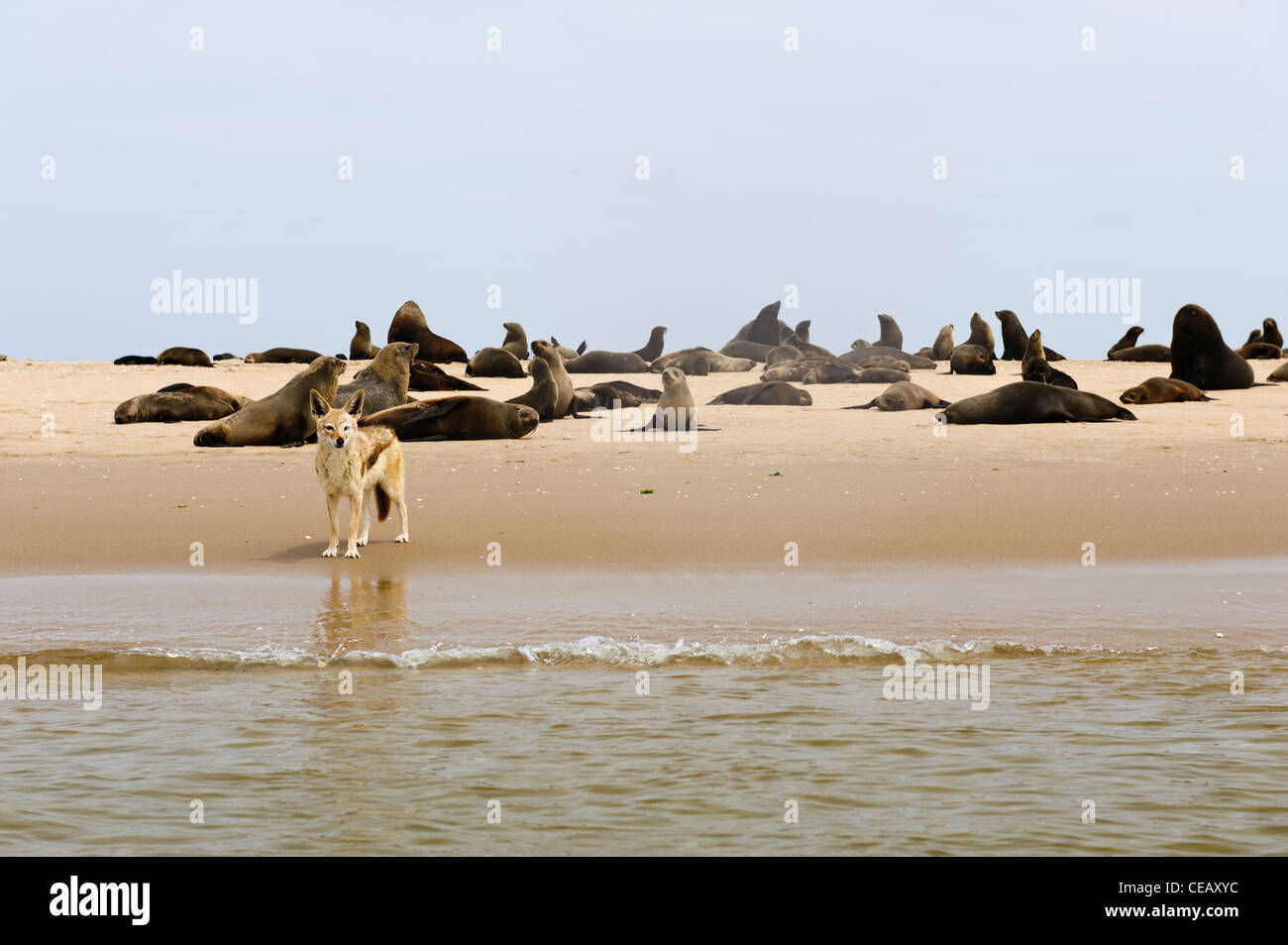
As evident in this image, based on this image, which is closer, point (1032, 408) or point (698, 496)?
point (698, 496)

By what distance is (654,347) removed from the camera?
123 ft

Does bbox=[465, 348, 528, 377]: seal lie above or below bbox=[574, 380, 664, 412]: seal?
above

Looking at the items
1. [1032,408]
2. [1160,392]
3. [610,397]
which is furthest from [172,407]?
[1160,392]

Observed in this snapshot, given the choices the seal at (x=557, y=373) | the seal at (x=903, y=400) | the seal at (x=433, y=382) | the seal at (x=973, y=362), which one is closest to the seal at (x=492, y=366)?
the seal at (x=433, y=382)

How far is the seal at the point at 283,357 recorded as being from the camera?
26453 mm

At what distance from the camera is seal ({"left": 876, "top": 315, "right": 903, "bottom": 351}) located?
40344 millimetres

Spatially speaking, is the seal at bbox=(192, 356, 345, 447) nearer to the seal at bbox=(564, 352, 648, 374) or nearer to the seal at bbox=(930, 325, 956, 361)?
the seal at bbox=(564, 352, 648, 374)

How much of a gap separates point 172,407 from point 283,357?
10.6 meters

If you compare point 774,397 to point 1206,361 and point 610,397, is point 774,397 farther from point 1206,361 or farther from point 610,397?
point 1206,361

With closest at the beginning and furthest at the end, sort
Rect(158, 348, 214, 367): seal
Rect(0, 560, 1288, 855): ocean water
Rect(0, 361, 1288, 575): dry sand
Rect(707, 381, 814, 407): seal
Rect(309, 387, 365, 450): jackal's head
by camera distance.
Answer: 1. Rect(0, 560, 1288, 855): ocean water
2. Rect(309, 387, 365, 450): jackal's head
3. Rect(0, 361, 1288, 575): dry sand
4. Rect(707, 381, 814, 407): seal
5. Rect(158, 348, 214, 367): seal

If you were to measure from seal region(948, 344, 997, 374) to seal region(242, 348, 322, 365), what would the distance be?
12.5 metres

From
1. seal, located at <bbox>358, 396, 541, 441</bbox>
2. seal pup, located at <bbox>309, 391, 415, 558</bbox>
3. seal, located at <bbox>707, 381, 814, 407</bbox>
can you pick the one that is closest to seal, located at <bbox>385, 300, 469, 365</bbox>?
seal, located at <bbox>707, 381, 814, 407</bbox>

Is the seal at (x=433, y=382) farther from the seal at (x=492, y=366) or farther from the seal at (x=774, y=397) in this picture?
the seal at (x=492, y=366)

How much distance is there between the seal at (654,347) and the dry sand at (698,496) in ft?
69.2
